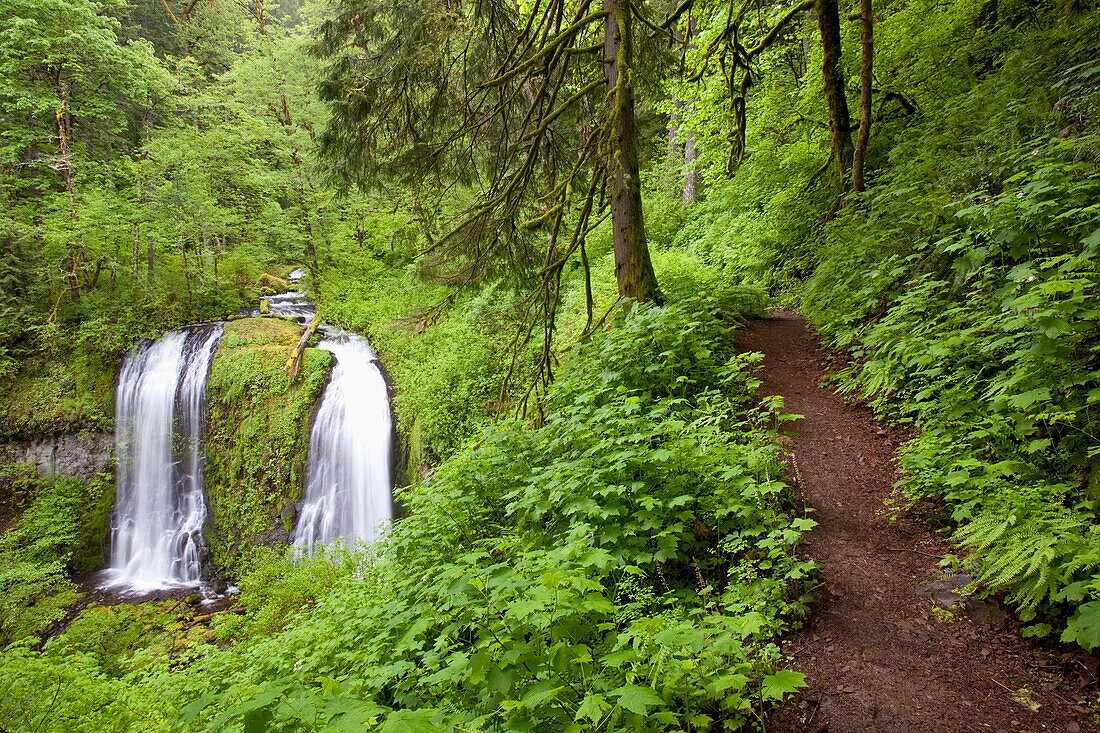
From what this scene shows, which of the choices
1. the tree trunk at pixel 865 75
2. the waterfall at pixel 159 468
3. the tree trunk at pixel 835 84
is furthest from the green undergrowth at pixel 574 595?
the waterfall at pixel 159 468

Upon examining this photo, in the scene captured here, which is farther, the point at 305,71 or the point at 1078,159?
the point at 305,71

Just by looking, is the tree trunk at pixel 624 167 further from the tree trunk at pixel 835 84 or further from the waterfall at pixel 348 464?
the waterfall at pixel 348 464

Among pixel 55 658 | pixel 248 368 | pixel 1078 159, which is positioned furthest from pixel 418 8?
pixel 248 368

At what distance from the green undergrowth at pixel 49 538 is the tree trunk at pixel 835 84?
1577 centimetres

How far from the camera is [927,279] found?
4277 millimetres

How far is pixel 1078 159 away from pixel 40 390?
63.5ft

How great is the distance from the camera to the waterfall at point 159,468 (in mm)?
11633

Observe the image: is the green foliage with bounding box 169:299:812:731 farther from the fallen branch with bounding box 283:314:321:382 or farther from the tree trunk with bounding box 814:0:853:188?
the fallen branch with bounding box 283:314:321:382

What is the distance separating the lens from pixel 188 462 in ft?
40.7

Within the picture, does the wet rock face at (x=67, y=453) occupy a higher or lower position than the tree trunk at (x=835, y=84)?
lower

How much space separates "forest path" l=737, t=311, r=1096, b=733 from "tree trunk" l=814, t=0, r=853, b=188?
5513 millimetres

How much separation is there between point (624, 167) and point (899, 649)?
4480 millimetres

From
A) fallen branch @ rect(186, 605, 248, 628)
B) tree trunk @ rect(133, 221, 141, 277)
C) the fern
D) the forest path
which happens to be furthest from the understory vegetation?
tree trunk @ rect(133, 221, 141, 277)

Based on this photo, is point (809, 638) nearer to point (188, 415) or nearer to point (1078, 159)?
point (1078, 159)
